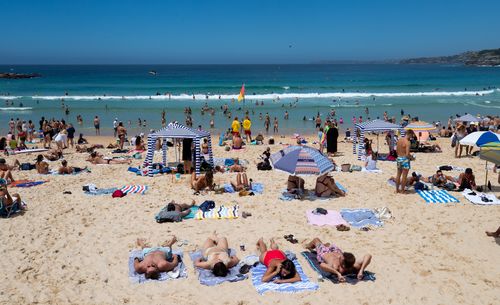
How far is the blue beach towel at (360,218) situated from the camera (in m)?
8.09

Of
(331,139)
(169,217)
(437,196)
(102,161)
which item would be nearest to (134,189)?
(169,217)

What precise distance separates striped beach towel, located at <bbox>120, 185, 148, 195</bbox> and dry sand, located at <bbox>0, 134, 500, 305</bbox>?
192 mm

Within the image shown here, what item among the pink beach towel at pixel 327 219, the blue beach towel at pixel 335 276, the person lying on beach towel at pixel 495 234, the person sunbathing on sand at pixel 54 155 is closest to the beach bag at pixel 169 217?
the pink beach towel at pixel 327 219

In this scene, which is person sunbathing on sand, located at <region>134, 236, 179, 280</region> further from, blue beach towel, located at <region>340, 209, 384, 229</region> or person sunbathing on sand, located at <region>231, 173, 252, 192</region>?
person sunbathing on sand, located at <region>231, 173, 252, 192</region>

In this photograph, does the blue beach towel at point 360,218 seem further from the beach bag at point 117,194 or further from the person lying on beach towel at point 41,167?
the person lying on beach towel at point 41,167

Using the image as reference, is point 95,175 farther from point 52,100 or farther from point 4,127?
point 52,100

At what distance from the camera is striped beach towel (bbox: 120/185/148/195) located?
10.3m

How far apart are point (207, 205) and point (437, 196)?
16.3ft

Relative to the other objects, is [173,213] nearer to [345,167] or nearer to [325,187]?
[325,187]

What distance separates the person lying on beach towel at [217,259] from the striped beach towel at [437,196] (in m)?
4.93

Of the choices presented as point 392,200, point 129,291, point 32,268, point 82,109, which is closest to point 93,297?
point 129,291

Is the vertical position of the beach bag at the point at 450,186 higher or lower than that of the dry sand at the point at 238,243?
higher

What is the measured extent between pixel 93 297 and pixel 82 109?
30.7 m

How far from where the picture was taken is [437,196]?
963cm
